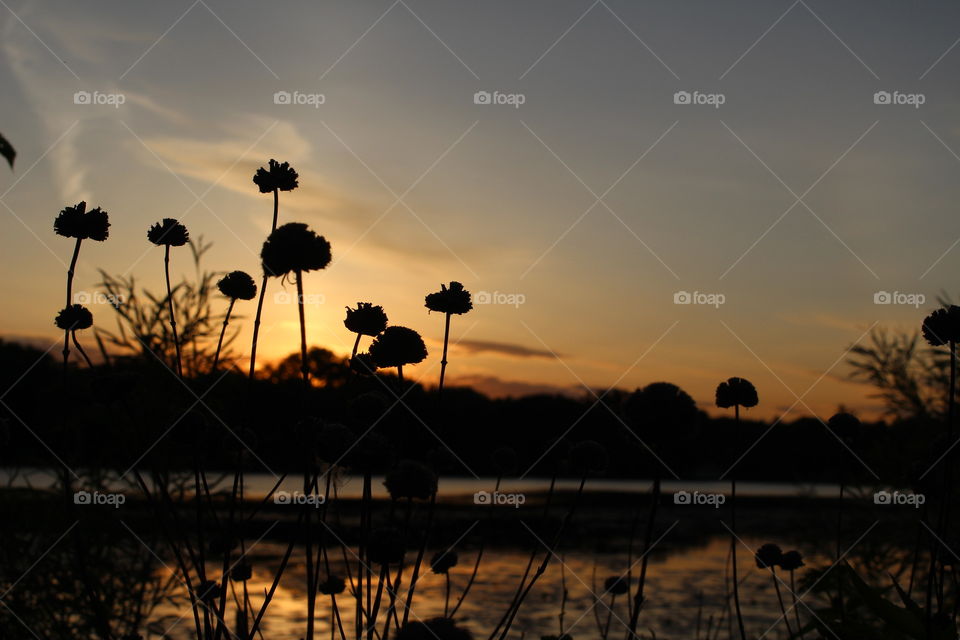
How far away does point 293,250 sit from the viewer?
218 cm

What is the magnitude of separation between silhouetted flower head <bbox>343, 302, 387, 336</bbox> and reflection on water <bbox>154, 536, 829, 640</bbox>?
13.9ft

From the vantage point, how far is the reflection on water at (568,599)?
9.01 m

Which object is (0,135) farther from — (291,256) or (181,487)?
(181,487)

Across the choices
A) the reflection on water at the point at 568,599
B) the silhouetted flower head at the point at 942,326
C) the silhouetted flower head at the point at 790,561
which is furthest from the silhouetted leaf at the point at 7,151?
the reflection on water at the point at 568,599

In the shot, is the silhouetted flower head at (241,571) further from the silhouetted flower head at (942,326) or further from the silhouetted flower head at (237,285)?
the silhouetted flower head at (942,326)

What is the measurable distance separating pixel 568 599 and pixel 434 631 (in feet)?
33.3

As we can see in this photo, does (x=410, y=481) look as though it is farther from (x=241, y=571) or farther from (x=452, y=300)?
(x=452, y=300)

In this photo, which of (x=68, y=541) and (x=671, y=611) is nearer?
(x=68, y=541)

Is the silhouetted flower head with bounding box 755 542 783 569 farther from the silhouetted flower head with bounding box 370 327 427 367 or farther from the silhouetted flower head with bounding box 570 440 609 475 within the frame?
the silhouetted flower head with bounding box 370 327 427 367

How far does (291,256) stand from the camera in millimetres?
2186

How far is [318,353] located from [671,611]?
8.82 meters

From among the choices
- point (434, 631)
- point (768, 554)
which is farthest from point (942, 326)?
point (434, 631)

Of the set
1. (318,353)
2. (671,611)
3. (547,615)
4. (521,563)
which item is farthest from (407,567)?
(318,353)

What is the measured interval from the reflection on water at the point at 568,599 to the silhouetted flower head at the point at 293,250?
4.96 m
